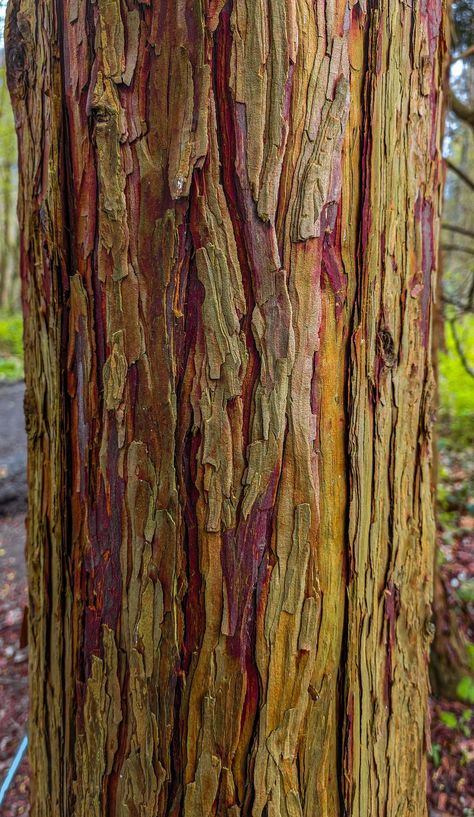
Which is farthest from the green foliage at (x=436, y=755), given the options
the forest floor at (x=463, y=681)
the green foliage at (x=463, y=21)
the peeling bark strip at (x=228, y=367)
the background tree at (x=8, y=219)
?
the background tree at (x=8, y=219)

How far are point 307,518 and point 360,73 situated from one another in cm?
70

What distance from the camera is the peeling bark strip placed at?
2.69ft

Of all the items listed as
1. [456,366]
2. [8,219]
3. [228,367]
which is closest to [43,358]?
[228,367]

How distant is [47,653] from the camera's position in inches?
43.9

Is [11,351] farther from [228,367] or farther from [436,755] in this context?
[228,367]

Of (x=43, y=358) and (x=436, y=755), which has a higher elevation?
(x=43, y=358)

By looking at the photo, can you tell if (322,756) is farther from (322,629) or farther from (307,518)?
(307,518)

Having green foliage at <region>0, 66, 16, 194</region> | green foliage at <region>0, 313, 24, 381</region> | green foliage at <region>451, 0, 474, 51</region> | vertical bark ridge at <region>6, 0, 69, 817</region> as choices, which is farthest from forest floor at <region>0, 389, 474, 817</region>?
green foliage at <region>0, 66, 16, 194</region>

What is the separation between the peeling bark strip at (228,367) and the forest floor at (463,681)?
55cm

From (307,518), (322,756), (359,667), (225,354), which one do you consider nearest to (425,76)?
(225,354)

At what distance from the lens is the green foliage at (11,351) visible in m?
10.9

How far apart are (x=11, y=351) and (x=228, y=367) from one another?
1342 cm

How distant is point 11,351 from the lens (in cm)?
1312

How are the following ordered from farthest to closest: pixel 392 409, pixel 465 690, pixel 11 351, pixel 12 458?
pixel 11 351, pixel 12 458, pixel 465 690, pixel 392 409
